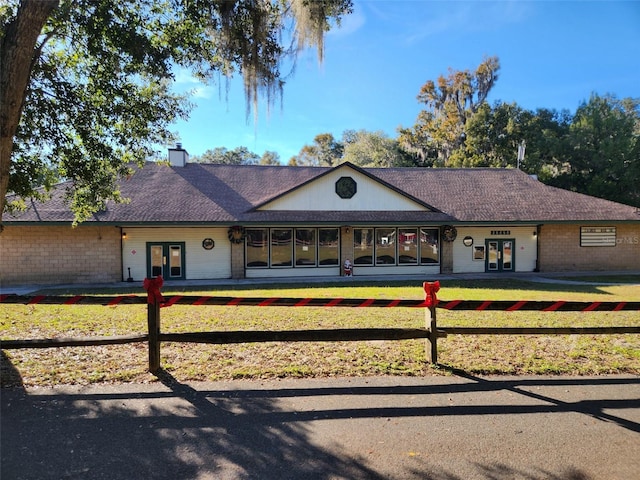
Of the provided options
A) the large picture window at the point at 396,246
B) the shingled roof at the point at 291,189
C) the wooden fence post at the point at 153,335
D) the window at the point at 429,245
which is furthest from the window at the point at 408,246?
the wooden fence post at the point at 153,335

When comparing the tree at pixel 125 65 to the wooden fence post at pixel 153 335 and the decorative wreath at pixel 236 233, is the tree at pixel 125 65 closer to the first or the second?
the wooden fence post at pixel 153 335

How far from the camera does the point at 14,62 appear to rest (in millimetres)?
4895

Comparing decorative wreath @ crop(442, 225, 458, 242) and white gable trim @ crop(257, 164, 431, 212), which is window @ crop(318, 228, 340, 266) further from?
decorative wreath @ crop(442, 225, 458, 242)

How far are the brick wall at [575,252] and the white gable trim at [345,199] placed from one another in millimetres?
6633

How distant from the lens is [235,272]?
59.5ft

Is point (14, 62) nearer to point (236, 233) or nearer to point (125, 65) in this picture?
point (125, 65)

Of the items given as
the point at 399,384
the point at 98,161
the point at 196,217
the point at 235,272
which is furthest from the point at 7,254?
the point at 399,384

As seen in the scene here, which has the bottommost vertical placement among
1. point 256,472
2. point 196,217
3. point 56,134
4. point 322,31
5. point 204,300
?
point 256,472

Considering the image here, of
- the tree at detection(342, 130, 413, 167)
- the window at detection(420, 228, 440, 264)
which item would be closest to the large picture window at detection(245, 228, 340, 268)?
the window at detection(420, 228, 440, 264)

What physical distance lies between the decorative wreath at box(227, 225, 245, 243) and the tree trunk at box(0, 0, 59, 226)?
12.8m

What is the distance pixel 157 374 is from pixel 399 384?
10.2 ft

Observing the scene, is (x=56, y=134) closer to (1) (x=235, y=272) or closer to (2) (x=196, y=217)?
(2) (x=196, y=217)

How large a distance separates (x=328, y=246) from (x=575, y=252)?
12758 millimetres

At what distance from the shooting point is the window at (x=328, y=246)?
19.0m
